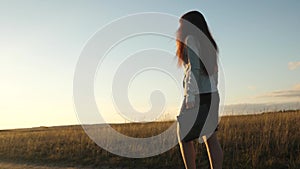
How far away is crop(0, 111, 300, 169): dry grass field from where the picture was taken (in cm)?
728

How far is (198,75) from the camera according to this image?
4.23 meters

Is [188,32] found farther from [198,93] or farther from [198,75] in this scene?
[198,93]

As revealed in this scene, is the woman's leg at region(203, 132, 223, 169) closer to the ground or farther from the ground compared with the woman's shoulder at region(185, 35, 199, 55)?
closer to the ground

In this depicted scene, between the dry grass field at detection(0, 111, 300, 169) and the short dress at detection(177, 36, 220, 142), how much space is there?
3.12 m

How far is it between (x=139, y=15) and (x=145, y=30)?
633 millimetres

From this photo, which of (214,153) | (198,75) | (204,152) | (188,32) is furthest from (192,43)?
(204,152)

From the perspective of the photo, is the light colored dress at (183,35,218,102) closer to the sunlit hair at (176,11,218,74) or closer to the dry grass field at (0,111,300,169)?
the sunlit hair at (176,11,218,74)

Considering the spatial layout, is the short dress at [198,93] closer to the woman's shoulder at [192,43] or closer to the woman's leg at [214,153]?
the woman's shoulder at [192,43]

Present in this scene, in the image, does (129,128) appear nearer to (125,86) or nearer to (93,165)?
(93,165)

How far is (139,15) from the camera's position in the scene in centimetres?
675

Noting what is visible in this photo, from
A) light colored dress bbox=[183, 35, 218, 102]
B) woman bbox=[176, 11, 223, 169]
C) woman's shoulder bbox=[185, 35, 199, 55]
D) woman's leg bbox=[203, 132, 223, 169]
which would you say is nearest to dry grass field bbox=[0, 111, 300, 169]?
woman's leg bbox=[203, 132, 223, 169]

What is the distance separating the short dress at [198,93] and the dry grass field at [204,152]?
3.12m

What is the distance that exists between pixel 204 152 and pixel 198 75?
4233 mm

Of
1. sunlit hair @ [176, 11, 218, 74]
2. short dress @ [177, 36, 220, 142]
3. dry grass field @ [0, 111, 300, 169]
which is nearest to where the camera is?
short dress @ [177, 36, 220, 142]
